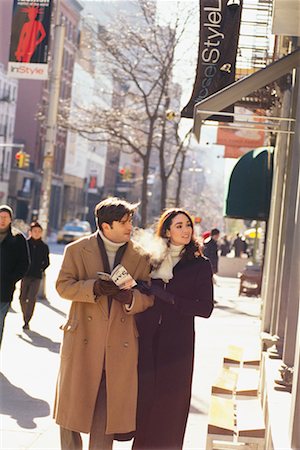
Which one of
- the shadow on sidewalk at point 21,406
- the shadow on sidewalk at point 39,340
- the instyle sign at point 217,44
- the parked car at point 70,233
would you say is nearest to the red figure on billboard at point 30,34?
the shadow on sidewalk at point 39,340

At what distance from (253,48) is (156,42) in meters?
18.9

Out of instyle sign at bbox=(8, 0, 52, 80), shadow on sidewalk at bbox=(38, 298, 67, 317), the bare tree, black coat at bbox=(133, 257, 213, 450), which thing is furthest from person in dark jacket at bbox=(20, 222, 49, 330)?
the bare tree

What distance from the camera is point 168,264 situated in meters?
6.61

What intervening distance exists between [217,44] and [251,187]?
952 cm

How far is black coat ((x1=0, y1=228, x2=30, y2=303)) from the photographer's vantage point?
1070 centimetres

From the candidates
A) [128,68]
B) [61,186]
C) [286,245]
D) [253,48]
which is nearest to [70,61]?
[61,186]

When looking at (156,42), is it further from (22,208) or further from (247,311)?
(22,208)

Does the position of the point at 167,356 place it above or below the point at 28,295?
above

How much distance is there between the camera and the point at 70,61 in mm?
88375

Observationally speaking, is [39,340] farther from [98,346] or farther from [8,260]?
[98,346]

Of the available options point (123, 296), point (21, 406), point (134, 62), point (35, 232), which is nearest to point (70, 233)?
point (134, 62)

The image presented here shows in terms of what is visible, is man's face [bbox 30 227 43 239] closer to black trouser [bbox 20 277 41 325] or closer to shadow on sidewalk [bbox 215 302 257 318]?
black trouser [bbox 20 277 41 325]

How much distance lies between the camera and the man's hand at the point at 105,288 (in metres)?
6.05

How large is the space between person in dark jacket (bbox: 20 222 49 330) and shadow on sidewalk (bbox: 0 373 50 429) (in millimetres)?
5388
